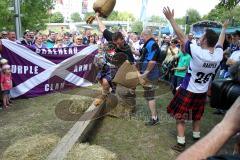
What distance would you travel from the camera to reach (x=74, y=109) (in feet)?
20.0

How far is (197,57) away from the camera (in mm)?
4316

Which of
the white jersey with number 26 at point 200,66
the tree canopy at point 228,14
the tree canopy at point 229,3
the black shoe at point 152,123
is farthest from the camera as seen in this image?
the tree canopy at point 228,14

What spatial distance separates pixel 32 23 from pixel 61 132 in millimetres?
15511

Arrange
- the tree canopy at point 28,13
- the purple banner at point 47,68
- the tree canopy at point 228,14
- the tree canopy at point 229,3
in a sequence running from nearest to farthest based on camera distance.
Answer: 1. the purple banner at point 47,68
2. the tree canopy at point 229,3
3. the tree canopy at point 228,14
4. the tree canopy at point 28,13

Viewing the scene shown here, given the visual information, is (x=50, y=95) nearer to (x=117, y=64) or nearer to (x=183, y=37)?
(x=117, y=64)

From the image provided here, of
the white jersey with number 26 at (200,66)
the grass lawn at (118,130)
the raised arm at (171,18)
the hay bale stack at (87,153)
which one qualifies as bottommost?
the grass lawn at (118,130)

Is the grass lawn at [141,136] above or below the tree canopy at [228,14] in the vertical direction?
below

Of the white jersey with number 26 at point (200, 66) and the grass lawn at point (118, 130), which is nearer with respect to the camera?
the white jersey with number 26 at point (200, 66)

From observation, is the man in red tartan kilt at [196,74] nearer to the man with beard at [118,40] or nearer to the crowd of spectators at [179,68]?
the crowd of spectators at [179,68]

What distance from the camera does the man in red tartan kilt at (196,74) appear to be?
4311 mm

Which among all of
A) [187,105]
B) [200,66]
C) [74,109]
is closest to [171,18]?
[200,66]

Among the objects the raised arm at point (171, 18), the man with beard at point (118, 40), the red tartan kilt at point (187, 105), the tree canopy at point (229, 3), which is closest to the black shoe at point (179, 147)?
the red tartan kilt at point (187, 105)

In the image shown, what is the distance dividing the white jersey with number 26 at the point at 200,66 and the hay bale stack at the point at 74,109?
6.75 ft

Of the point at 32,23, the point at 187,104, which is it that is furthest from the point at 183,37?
the point at 32,23
